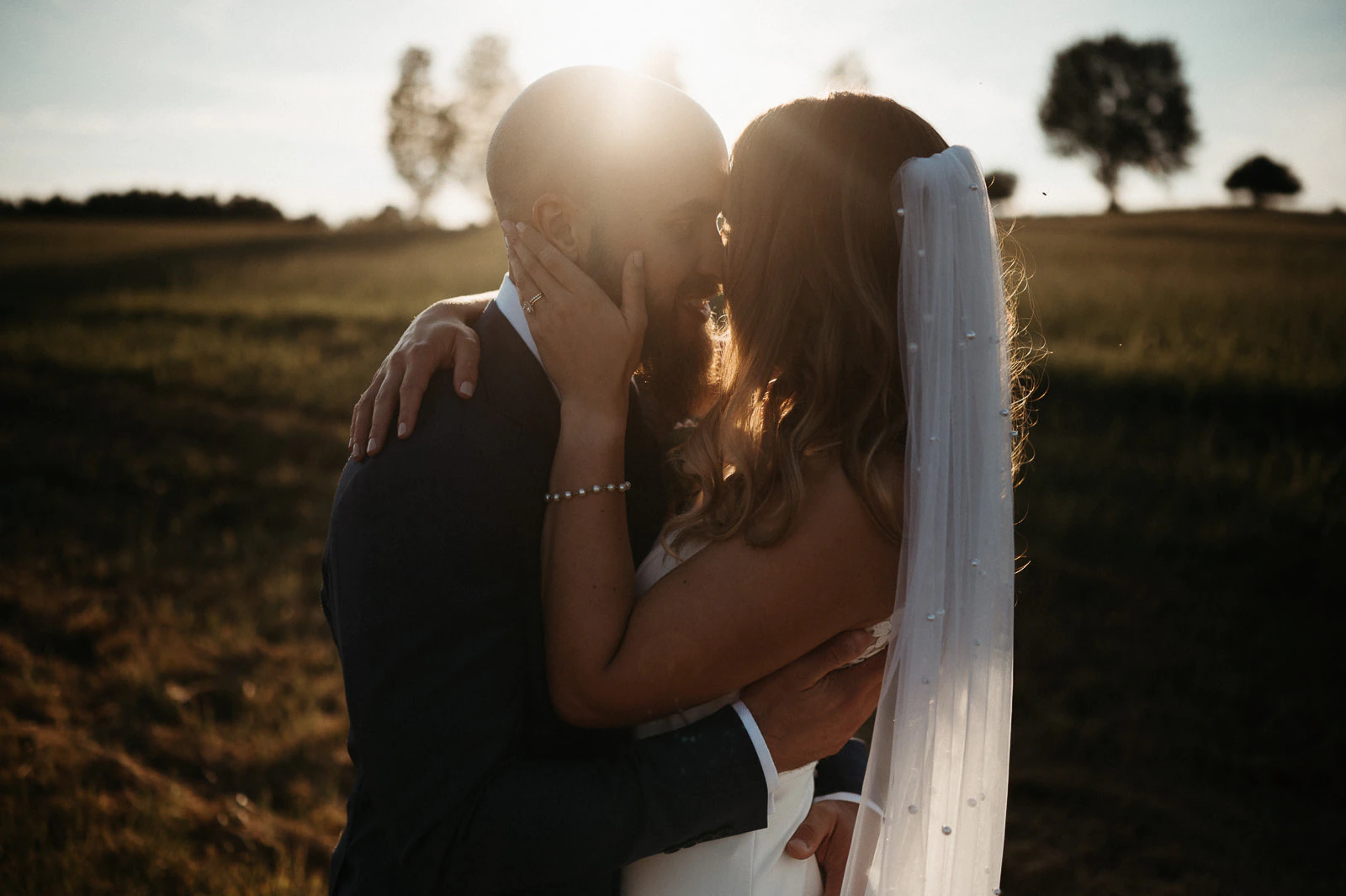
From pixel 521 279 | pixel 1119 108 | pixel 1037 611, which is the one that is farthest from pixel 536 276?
pixel 1119 108

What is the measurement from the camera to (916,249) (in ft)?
6.59

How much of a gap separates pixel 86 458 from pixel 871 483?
1096cm

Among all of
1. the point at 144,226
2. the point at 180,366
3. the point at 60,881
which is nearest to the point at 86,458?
the point at 180,366

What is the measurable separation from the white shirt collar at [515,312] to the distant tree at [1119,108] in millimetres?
51735

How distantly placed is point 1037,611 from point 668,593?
5.55 meters

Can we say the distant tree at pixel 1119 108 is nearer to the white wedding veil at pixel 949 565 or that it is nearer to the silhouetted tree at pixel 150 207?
the silhouetted tree at pixel 150 207

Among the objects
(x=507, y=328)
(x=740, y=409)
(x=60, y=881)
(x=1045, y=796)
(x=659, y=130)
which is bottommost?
(x=1045, y=796)

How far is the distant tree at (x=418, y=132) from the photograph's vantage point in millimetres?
50969

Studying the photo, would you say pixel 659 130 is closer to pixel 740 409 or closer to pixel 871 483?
pixel 740 409

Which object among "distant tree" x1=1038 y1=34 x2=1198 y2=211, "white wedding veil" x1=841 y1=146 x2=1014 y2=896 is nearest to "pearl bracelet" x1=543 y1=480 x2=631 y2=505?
"white wedding veil" x1=841 y1=146 x2=1014 y2=896

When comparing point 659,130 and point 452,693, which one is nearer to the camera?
point 452,693

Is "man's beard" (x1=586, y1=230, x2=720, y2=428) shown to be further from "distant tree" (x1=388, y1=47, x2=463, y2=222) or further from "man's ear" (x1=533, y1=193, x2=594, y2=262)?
"distant tree" (x1=388, y1=47, x2=463, y2=222)

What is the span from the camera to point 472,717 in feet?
5.65

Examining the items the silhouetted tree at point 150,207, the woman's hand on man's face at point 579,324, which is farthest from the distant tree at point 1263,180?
the woman's hand on man's face at point 579,324
